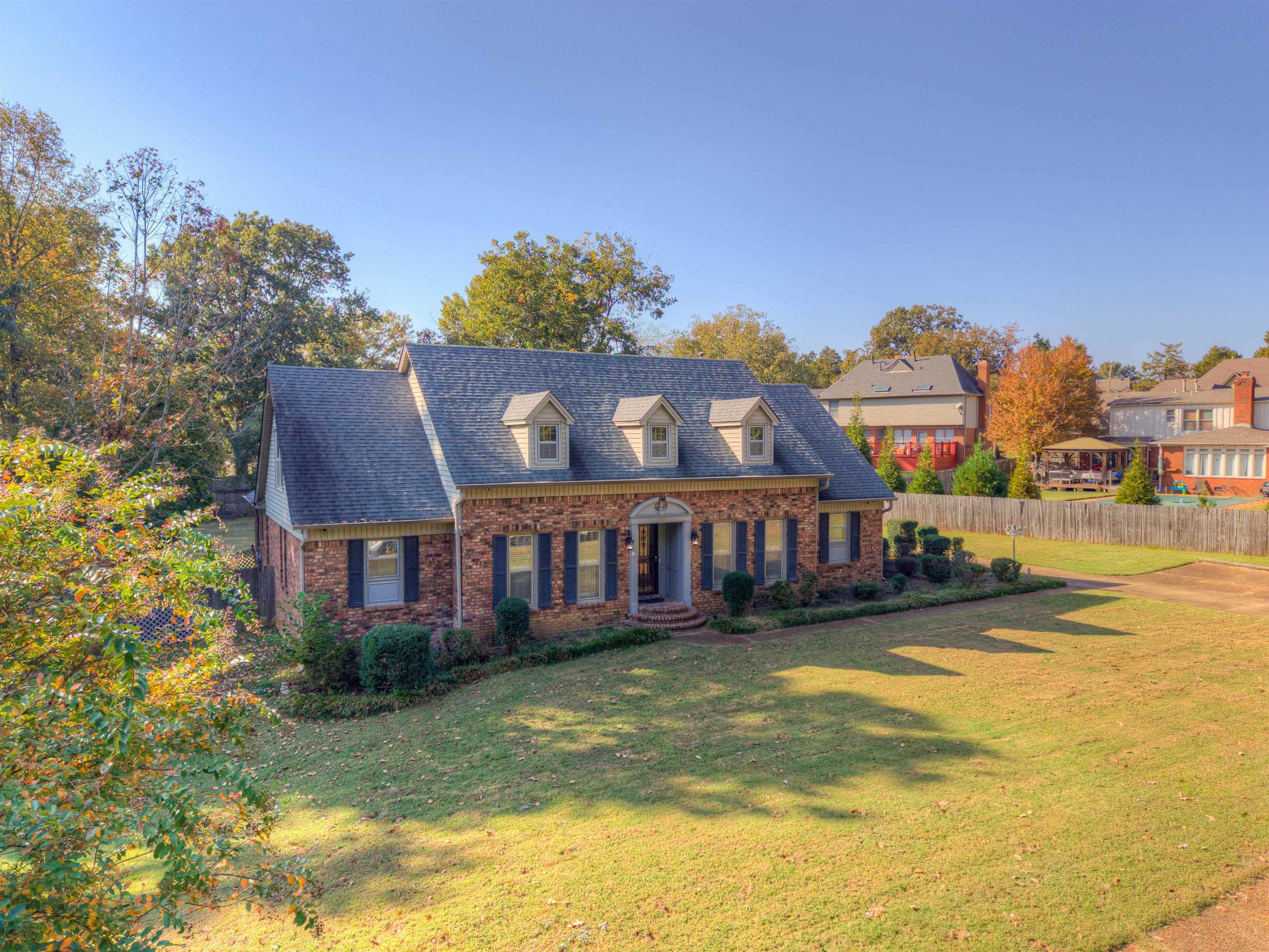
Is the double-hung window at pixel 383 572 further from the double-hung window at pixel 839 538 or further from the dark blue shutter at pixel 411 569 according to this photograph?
the double-hung window at pixel 839 538

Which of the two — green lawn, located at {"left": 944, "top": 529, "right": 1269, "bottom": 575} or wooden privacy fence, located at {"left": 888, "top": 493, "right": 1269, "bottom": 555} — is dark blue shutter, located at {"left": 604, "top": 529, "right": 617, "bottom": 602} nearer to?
green lawn, located at {"left": 944, "top": 529, "right": 1269, "bottom": 575}

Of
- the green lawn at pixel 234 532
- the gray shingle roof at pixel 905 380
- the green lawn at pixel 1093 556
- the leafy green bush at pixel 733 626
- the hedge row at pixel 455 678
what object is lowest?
the hedge row at pixel 455 678

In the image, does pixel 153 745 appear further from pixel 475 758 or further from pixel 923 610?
pixel 923 610

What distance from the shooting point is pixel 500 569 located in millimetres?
17000

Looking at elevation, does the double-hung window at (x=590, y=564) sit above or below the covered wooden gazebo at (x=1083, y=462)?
below

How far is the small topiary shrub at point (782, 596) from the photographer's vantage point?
65.1 ft

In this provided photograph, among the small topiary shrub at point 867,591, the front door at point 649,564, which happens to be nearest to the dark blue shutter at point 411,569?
the front door at point 649,564

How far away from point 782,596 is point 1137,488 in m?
23.3

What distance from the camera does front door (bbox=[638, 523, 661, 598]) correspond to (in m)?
19.9

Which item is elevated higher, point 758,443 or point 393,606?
point 758,443

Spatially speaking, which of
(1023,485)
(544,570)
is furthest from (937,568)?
(1023,485)

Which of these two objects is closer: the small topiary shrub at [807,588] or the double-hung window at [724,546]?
the double-hung window at [724,546]

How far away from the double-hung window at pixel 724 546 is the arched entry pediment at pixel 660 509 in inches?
45.7

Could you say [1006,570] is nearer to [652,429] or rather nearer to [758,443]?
[758,443]
